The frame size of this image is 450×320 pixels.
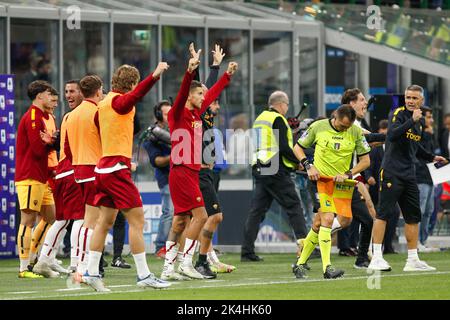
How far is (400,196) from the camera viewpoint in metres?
16.4

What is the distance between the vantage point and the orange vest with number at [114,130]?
1340cm

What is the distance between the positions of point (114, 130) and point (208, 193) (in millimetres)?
3582

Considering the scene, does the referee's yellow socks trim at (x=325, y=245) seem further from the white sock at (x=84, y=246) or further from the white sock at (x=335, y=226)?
the white sock at (x=84, y=246)

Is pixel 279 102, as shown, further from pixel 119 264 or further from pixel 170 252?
pixel 170 252

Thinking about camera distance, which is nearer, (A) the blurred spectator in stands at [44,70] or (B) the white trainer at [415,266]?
(B) the white trainer at [415,266]

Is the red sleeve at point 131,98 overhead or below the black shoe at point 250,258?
overhead

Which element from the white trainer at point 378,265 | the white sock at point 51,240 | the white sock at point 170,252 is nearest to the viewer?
the white sock at point 170,252

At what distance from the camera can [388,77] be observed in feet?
111

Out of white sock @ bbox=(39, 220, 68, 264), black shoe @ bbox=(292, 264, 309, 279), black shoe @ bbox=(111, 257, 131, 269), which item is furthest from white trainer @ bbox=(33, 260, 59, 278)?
black shoe @ bbox=(292, 264, 309, 279)

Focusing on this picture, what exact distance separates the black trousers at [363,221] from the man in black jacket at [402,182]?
0.84 metres

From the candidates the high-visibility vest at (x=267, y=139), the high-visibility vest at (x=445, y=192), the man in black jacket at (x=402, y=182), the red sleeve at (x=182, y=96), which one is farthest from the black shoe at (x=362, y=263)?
the high-visibility vest at (x=445, y=192)

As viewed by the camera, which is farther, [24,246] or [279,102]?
[279,102]

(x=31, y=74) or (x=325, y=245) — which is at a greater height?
(x=31, y=74)

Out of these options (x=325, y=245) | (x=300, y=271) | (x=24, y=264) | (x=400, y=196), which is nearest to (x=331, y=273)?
(x=325, y=245)
